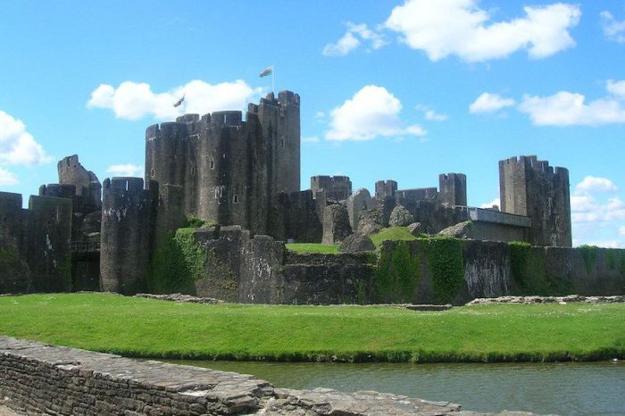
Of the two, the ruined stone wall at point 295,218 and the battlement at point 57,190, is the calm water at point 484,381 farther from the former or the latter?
the battlement at point 57,190

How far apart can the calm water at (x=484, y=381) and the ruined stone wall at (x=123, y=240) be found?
23.9 metres

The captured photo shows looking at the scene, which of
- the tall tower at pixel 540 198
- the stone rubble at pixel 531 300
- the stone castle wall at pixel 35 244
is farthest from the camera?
the tall tower at pixel 540 198

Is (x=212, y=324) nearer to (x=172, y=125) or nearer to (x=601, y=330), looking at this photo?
(x=601, y=330)

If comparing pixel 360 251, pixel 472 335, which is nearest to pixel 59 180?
pixel 360 251

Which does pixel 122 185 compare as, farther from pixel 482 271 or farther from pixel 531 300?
pixel 531 300

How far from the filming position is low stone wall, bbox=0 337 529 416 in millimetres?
9094

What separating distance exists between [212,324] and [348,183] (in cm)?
4204

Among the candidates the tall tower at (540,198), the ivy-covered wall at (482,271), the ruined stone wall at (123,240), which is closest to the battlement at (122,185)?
the ruined stone wall at (123,240)

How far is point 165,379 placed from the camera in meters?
10.5

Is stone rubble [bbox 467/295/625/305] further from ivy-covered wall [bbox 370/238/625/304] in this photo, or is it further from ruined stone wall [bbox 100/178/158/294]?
ruined stone wall [bbox 100/178/158/294]

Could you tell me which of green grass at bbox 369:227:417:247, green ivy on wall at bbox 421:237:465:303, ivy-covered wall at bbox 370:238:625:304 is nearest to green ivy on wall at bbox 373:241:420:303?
ivy-covered wall at bbox 370:238:625:304

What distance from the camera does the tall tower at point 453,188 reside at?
2233 inches

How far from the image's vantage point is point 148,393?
33.7 ft

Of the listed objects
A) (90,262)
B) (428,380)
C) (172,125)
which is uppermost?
(172,125)
